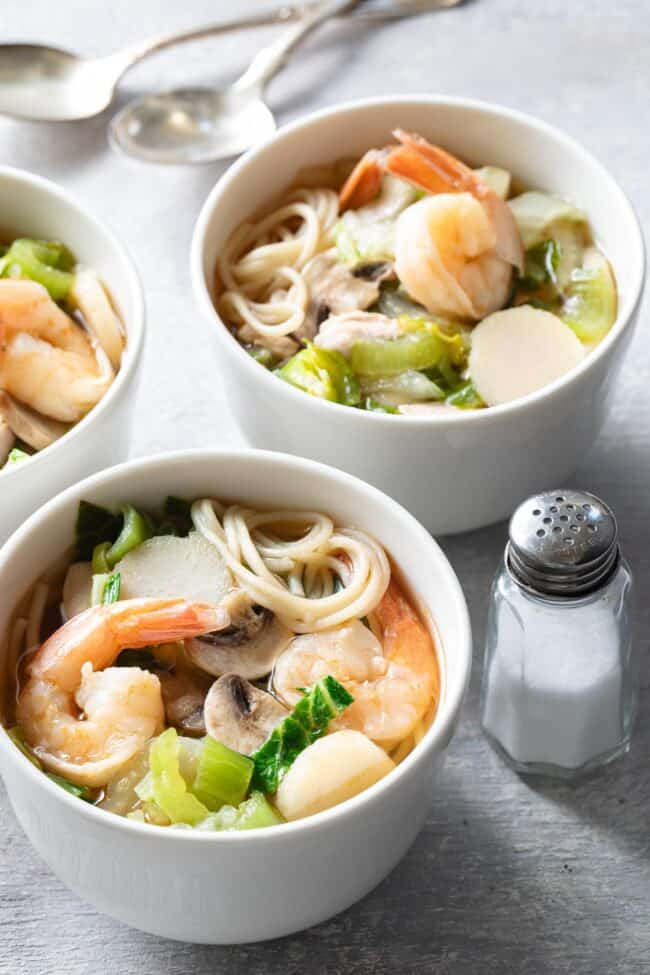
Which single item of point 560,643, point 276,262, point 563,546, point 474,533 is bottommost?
point 474,533

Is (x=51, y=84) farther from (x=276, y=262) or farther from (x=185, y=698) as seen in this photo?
(x=185, y=698)

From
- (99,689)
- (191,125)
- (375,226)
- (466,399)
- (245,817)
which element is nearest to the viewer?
(245,817)

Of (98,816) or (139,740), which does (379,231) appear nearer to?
(139,740)

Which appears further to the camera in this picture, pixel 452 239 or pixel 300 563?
pixel 452 239

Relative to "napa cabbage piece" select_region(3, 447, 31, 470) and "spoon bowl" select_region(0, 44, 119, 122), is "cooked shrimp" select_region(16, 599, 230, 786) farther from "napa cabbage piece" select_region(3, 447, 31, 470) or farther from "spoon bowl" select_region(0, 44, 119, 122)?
"spoon bowl" select_region(0, 44, 119, 122)

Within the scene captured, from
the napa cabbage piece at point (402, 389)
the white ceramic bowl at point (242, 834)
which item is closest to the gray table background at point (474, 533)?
the white ceramic bowl at point (242, 834)

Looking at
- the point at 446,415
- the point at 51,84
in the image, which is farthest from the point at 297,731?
the point at 51,84

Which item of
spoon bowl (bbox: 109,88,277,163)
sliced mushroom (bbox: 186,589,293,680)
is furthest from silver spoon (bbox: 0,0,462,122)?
sliced mushroom (bbox: 186,589,293,680)

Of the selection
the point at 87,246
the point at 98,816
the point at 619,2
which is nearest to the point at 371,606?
the point at 98,816
